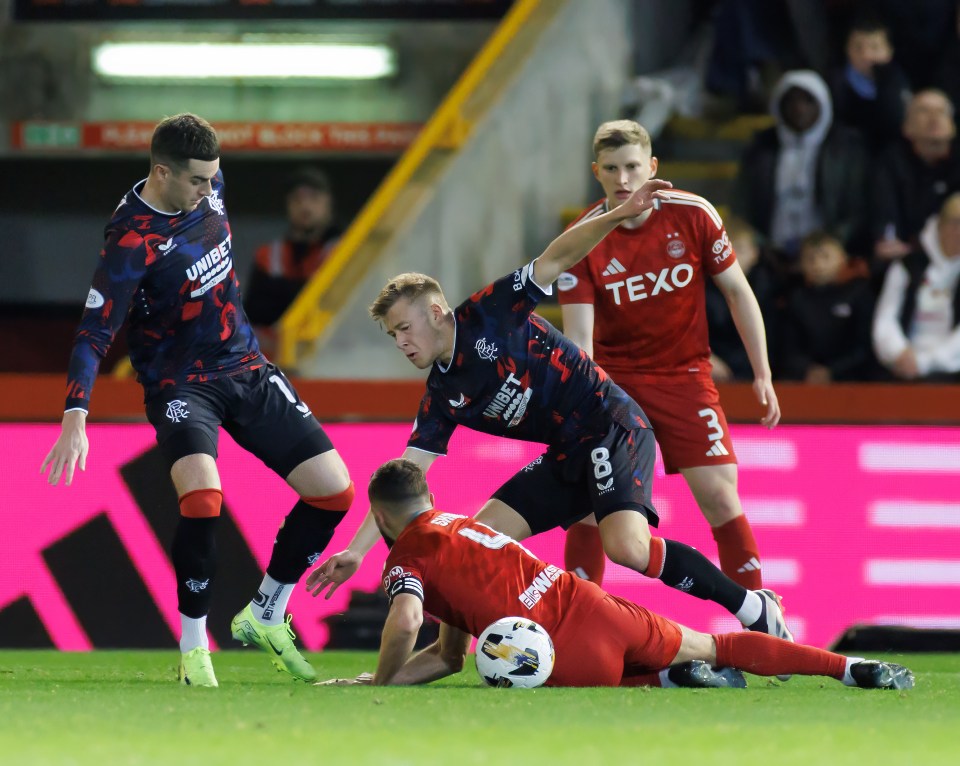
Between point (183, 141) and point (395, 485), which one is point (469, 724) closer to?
point (395, 485)

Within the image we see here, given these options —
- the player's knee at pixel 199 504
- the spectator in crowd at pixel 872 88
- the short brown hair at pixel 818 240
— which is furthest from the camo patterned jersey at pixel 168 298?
the spectator in crowd at pixel 872 88

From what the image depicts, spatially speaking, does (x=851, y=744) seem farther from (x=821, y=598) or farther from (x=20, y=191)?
(x=20, y=191)

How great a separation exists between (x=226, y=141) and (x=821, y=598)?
21.3ft

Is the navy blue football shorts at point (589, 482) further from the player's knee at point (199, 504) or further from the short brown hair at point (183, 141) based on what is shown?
the short brown hair at point (183, 141)

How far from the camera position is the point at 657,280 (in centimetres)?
659

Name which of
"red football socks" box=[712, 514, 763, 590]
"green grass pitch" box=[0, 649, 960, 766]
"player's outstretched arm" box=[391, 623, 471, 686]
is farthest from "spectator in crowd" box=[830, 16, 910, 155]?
"player's outstretched arm" box=[391, 623, 471, 686]

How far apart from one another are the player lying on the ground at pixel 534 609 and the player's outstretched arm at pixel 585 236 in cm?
80

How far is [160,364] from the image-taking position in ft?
20.2

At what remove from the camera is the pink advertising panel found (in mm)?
8117

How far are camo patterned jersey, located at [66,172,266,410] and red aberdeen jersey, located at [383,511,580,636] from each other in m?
1.19

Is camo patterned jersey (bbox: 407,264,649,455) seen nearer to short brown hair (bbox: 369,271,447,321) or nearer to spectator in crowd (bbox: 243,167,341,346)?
short brown hair (bbox: 369,271,447,321)

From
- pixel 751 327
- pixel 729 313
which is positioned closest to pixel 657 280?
pixel 751 327

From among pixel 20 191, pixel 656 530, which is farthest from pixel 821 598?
pixel 20 191

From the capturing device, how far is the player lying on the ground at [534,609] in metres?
5.41
